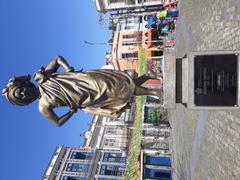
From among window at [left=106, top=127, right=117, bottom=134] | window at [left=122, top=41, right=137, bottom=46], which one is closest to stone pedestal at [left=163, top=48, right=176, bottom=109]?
window at [left=122, top=41, right=137, bottom=46]

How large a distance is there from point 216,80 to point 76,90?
10.2 ft

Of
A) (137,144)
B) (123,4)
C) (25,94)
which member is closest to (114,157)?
(137,144)

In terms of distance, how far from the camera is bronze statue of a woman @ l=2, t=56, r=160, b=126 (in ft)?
25.6

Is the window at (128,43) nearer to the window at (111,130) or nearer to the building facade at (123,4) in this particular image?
the building facade at (123,4)

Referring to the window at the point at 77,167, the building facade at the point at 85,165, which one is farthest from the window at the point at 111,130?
the window at the point at 77,167

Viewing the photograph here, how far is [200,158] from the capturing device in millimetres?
12773

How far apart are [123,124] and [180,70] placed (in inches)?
1748

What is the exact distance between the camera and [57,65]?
830 centimetres

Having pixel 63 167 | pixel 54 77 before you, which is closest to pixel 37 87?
pixel 54 77

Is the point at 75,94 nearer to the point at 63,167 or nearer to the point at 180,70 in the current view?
the point at 180,70

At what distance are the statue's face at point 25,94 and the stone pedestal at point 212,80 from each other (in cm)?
344

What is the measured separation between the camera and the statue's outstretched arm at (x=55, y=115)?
316 inches

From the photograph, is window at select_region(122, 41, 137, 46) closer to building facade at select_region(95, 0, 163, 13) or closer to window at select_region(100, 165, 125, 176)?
building facade at select_region(95, 0, 163, 13)

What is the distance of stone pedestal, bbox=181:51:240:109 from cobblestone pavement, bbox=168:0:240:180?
0.78m
